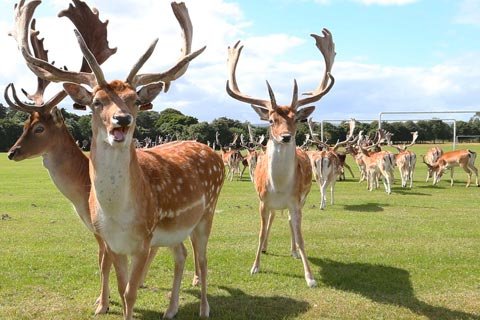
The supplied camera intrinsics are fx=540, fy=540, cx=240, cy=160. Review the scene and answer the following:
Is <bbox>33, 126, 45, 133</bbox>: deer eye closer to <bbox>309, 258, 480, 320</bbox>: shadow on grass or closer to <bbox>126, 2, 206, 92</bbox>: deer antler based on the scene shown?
<bbox>126, 2, 206, 92</bbox>: deer antler

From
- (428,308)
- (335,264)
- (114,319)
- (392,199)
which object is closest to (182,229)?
(114,319)

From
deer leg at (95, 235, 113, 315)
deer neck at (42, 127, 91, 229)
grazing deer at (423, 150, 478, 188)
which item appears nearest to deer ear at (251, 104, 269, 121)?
deer neck at (42, 127, 91, 229)

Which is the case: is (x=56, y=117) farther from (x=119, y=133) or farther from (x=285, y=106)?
(x=285, y=106)

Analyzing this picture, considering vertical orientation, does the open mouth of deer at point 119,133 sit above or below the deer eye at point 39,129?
below

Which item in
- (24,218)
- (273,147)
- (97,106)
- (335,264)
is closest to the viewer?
(97,106)

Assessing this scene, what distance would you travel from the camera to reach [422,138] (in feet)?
241

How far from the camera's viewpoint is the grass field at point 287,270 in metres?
5.86

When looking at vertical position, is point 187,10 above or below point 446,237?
above

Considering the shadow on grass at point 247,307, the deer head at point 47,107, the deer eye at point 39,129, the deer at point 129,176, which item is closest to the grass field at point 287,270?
the shadow on grass at point 247,307

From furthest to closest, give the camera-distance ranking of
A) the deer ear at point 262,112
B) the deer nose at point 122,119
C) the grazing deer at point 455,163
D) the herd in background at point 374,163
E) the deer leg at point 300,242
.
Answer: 1. the grazing deer at point 455,163
2. the herd in background at point 374,163
3. the deer ear at point 262,112
4. the deer leg at point 300,242
5. the deer nose at point 122,119

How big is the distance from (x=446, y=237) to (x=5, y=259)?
7496 millimetres

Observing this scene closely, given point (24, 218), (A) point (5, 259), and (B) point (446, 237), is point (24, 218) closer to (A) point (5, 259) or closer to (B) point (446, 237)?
(A) point (5, 259)

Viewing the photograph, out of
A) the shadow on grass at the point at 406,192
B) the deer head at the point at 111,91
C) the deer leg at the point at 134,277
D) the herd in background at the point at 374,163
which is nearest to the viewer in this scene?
the deer head at the point at 111,91

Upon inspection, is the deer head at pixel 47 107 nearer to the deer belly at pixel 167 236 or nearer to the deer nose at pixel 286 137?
the deer belly at pixel 167 236
